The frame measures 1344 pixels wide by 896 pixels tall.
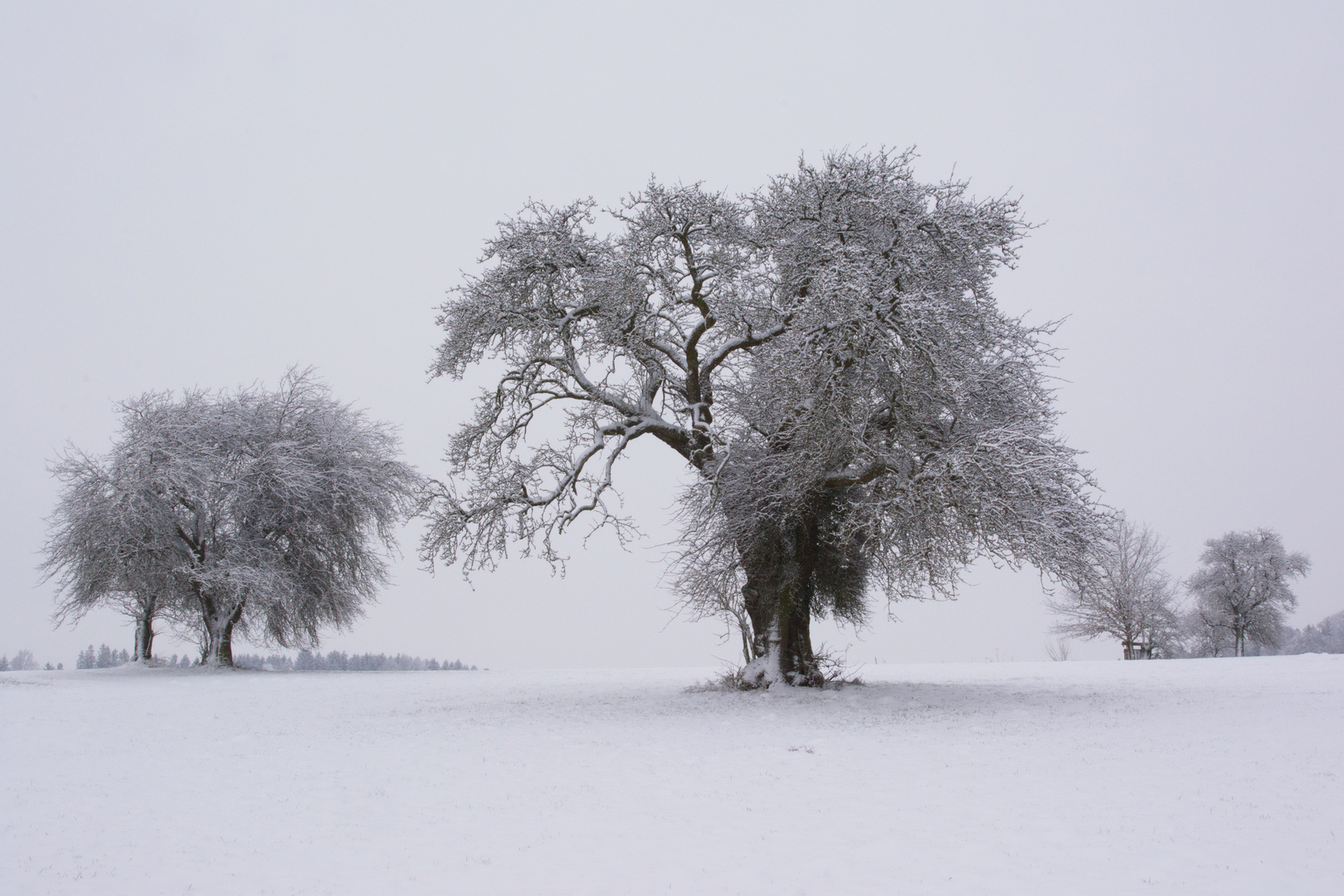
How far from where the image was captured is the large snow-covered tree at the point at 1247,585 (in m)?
35.8

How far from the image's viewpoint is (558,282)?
15406 millimetres

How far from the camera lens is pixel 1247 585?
36.1 m

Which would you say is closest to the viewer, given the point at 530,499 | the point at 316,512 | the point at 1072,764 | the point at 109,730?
the point at 1072,764

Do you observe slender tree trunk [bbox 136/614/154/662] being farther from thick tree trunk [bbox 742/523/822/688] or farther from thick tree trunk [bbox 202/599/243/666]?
thick tree trunk [bbox 742/523/822/688]

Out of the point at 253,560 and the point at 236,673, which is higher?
the point at 253,560

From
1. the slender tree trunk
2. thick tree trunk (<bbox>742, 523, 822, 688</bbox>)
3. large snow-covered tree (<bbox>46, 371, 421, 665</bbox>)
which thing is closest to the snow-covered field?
thick tree trunk (<bbox>742, 523, 822, 688</bbox>)

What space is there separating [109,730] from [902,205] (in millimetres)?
13691

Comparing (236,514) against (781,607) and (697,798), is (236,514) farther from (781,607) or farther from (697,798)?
(697,798)

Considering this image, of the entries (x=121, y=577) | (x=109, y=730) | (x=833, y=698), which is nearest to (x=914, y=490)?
(x=833, y=698)

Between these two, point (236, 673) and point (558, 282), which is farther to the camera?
point (236, 673)

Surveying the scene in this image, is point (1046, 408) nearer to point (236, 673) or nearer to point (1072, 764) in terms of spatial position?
point (1072, 764)

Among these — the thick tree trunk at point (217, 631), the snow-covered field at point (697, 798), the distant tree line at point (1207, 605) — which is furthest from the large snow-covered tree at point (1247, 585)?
the thick tree trunk at point (217, 631)

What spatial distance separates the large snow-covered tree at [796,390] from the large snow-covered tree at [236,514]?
340 inches

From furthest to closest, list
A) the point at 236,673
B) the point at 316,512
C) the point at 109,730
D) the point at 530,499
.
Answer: the point at 316,512 → the point at 236,673 → the point at 530,499 → the point at 109,730
